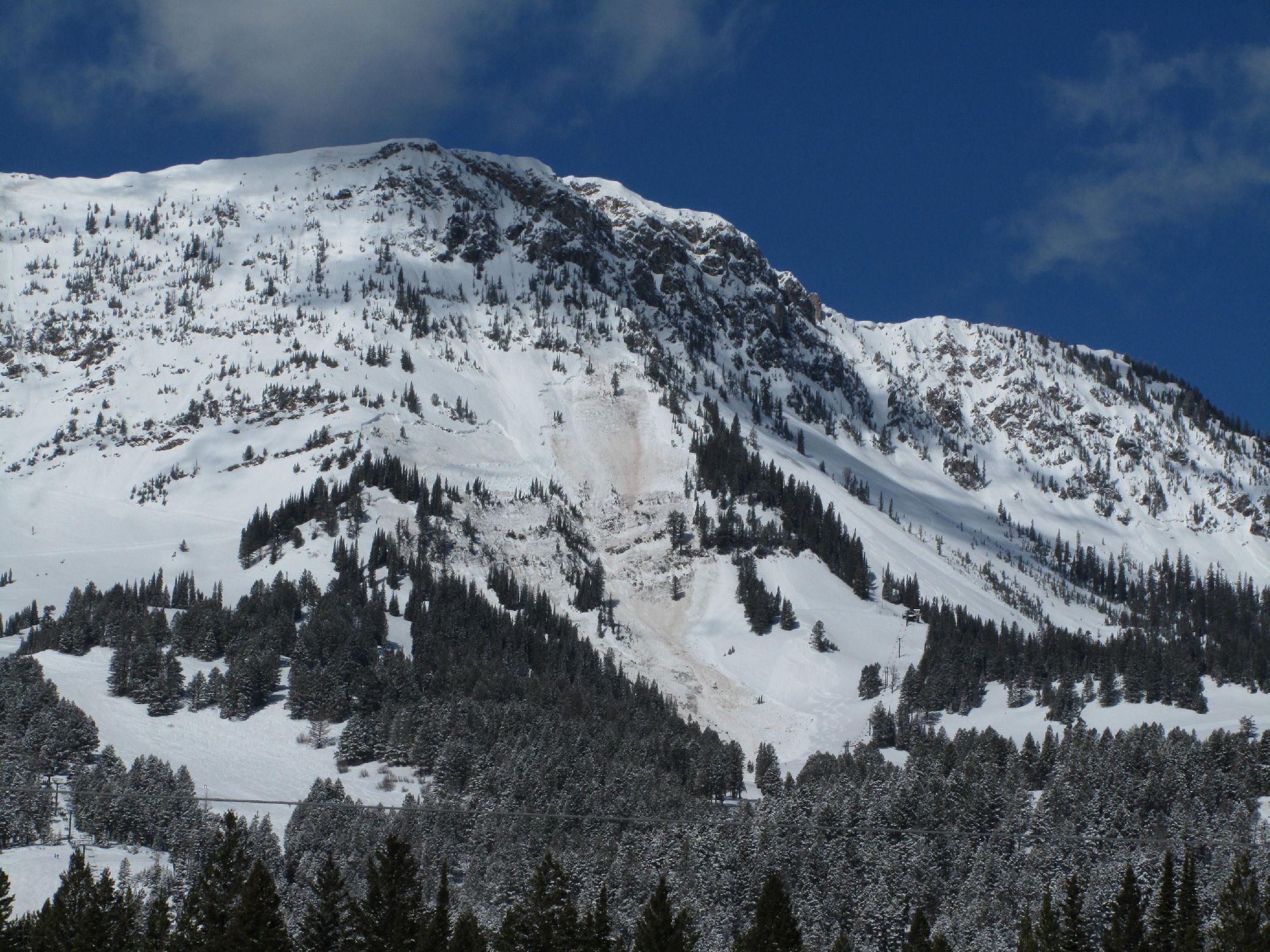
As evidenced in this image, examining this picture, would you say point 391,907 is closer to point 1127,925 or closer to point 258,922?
point 258,922

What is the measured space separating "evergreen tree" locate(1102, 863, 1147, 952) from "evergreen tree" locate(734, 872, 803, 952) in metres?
22.9

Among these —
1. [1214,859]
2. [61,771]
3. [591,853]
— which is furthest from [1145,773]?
[61,771]

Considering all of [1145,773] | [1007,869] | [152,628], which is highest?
[152,628]

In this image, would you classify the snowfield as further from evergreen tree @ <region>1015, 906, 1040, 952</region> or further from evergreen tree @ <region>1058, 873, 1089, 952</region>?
evergreen tree @ <region>1058, 873, 1089, 952</region>

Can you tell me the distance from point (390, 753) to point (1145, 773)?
86.8 metres

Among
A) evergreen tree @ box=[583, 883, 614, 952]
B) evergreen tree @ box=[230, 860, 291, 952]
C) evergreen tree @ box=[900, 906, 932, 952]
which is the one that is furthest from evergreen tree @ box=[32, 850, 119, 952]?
evergreen tree @ box=[900, 906, 932, 952]

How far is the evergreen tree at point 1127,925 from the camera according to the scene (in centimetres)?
9062

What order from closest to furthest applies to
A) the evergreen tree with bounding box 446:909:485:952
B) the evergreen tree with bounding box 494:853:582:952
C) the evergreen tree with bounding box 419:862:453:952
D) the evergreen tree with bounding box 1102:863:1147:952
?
the evergreen tree with bounding box 419:862:453:952, the evergreen tree with bounding box 446:909:485:952, the evergreen tree with bounding box 494:853:582:952, the evergreen tree with bounding box 1102:863:1147:952

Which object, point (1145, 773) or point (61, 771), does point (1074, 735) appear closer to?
point (1145, 773)

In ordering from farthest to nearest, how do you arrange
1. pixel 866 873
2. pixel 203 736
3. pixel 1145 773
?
pixel 203 736 → pixel 1145 773 → pixel 866 873

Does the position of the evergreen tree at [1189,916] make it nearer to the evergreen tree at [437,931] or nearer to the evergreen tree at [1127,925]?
the evergreen tree at [1127,925]

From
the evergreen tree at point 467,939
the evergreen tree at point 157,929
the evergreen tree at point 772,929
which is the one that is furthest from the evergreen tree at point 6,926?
the evergreen tree at point 772,929

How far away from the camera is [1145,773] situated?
13512cm

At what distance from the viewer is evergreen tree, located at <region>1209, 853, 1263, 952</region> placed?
87.2 m
